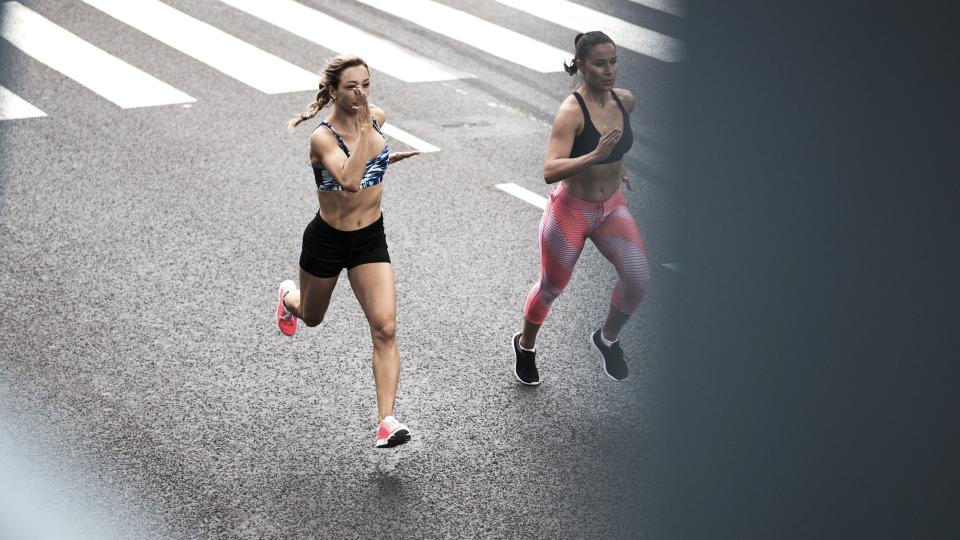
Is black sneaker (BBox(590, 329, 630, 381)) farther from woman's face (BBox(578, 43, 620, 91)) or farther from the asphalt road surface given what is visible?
woman's face (BBox(578, 43, 620, 91))

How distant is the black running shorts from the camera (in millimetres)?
4809

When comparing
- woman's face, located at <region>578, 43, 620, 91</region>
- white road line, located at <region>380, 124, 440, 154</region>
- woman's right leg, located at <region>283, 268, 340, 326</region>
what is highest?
woman's face, located at <region>578, 43, 620, 91</region>

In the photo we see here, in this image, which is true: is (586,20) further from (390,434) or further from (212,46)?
(390,434)

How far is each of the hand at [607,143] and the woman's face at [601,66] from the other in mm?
348

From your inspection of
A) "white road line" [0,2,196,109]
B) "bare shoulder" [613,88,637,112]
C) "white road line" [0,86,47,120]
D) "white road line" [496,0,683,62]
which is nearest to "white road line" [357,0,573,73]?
"white road line" [496,0,683,62]

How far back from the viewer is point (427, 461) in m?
5.03

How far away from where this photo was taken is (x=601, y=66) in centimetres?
466

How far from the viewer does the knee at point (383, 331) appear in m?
4.85

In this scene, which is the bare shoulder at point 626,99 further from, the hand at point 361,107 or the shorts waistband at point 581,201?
the hand at point 361,107

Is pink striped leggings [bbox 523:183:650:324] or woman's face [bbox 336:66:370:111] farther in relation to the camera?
pink striped leggings [bbox 523:183:650:324]

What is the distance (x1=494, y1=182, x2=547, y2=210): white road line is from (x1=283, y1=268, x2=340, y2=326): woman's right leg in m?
3.10

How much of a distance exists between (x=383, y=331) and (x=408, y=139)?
15.6 ft

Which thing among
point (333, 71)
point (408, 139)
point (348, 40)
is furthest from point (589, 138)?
point (348, 40)

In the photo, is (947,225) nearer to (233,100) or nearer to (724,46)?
(724,46)
